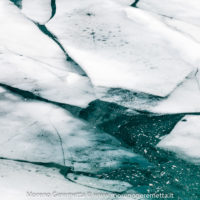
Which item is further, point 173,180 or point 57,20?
point 57,20

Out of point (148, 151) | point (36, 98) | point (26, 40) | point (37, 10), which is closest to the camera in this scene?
point (148, 151)

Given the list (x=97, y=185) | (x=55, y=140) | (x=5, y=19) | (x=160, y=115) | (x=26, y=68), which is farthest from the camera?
(x=5, y=19)

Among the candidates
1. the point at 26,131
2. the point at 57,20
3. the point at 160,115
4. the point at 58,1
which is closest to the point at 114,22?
the point at 57,20

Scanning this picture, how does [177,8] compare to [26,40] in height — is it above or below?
above

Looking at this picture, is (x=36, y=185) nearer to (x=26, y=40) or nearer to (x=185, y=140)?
(x=185, y=140)

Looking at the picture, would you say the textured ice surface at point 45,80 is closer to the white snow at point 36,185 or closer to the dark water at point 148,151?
the dark water at point 148,151

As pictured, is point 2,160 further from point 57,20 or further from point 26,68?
point 57,20

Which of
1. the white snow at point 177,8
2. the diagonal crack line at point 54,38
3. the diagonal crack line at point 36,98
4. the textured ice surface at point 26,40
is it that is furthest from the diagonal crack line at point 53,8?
the diagonal crack line at point 36,98

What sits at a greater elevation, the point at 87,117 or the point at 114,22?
the point at 114,22

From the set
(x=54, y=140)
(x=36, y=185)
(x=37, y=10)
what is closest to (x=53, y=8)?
(x=37, y=10)
